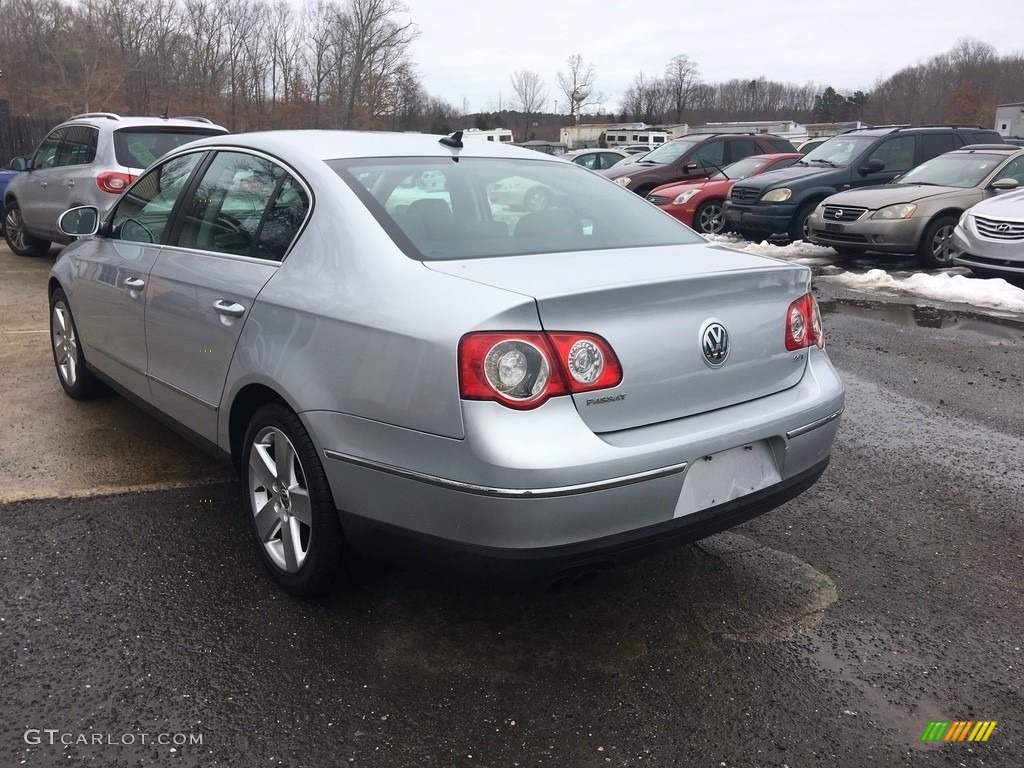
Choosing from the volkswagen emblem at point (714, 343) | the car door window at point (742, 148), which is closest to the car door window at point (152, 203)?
the volkswagen emblem at point (714, 343)

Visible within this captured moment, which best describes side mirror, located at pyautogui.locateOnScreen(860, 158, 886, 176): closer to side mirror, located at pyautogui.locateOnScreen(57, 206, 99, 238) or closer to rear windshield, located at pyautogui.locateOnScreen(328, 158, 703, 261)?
rear windshield, located at pyautogui.locateOnScreen(328, 158, 703, 261)

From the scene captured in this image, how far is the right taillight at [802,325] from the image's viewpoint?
118 inches

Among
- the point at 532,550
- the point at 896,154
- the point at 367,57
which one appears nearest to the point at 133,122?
the point at 532,550

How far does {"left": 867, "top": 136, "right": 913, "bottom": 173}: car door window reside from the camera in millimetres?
13531

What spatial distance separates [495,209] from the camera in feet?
10.6

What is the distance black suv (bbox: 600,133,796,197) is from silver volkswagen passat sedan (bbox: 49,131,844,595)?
41.1 feet

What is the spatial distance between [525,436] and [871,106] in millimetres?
112359

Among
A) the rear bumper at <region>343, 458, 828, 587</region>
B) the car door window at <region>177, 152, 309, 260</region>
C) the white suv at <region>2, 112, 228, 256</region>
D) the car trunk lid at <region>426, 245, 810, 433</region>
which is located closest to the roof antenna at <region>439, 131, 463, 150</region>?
the car door window at <region>177, 152, 309, 260</region>

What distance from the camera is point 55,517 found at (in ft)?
12.1

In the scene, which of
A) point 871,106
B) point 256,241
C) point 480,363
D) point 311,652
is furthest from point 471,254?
point 871,106

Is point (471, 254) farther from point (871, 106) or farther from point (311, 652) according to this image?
point (871, 106)

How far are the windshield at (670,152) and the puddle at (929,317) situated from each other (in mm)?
7832

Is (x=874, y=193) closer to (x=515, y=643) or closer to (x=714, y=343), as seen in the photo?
(x=714, y=343)

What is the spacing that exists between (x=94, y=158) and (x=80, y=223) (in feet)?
17.4
